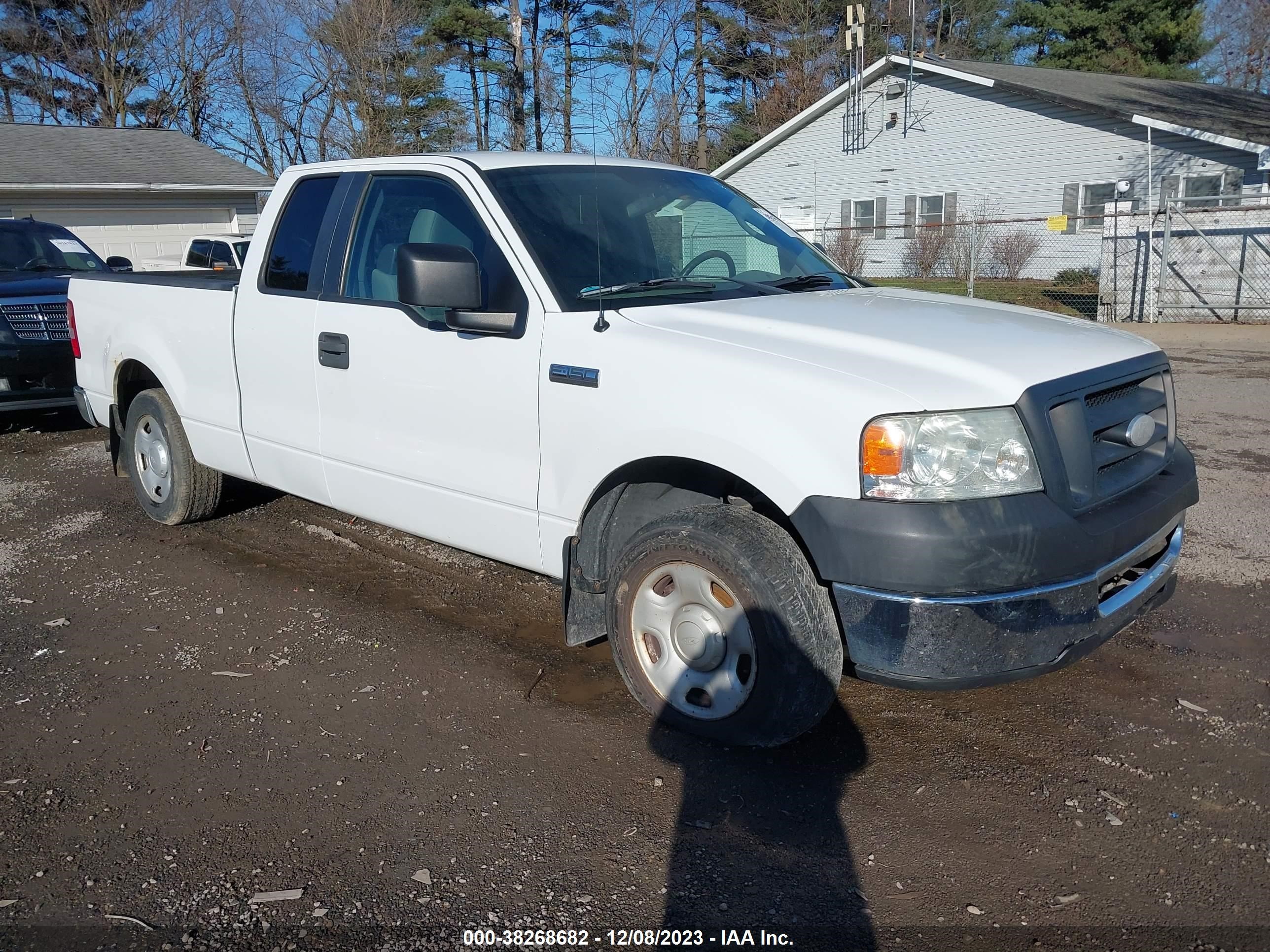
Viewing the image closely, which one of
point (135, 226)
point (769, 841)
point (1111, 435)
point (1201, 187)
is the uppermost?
point (1201, 187)

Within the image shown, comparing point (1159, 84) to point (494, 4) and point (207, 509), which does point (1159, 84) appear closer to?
point (494, 4)

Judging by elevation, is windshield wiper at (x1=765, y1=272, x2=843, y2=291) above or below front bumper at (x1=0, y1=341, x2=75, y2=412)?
above

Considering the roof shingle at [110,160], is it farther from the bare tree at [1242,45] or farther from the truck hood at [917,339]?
the bare tree at [1242,45]

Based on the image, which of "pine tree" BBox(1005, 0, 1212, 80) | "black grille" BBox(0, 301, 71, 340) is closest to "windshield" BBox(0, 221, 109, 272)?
"black grille" BBox(0, 301, 71, 340)

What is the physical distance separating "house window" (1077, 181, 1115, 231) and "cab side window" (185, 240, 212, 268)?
753 inches

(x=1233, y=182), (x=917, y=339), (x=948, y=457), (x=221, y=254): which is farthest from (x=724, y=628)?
(x=1233, y=182)

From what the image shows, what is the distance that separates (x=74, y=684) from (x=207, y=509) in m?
2.10

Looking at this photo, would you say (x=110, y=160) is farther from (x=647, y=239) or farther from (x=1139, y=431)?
(x=1139, y=431)

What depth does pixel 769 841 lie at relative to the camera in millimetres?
3023

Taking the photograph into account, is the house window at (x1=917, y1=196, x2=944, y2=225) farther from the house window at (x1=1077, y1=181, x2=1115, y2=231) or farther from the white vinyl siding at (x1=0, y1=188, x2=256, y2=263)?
the white vinyl siding at (x1=0, y1=188, x2=256, y2=263)

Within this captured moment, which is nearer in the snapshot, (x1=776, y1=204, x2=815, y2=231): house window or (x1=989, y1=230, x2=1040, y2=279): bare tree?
(x1=989, y1=230, x2=1040, y2=279): bare tree

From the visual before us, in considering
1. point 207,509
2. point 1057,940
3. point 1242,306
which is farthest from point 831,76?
point 1057,940

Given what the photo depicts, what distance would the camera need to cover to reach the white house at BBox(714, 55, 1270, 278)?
23078mm

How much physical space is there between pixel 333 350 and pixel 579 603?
1.60 metres
